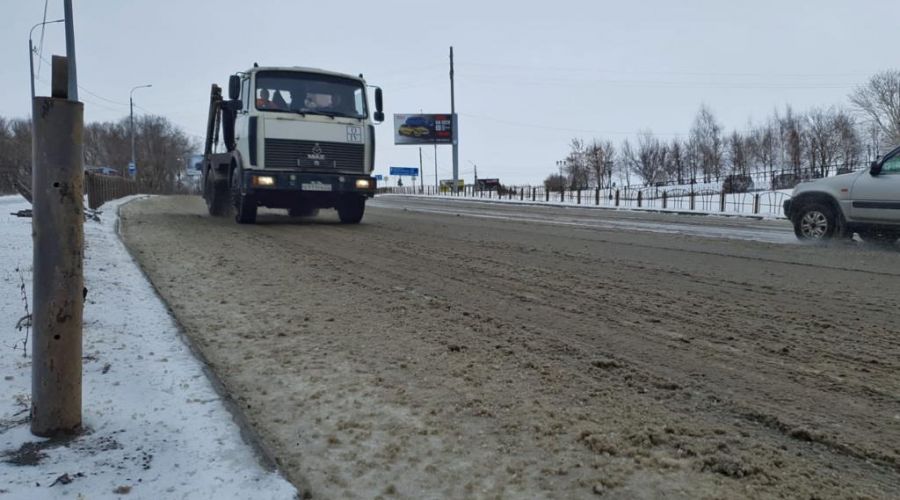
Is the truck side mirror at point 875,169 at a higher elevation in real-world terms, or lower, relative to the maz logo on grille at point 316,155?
lower

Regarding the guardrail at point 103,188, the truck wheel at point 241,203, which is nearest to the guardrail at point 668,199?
the truck wheel at point 241,203

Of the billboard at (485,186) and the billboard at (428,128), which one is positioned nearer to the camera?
the billboard at (485,186)

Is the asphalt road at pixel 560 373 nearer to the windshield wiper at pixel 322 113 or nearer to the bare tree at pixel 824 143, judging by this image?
the windshield wiper at pixel 322 113

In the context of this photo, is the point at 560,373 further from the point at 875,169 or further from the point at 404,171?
the point at 404,171

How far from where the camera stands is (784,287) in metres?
5.95

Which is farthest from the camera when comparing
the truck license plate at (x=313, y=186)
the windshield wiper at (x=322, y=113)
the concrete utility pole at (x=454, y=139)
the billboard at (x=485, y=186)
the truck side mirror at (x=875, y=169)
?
the billboard at (x=485, y=186)

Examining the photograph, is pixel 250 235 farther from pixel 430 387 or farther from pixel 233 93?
pixel 430 387

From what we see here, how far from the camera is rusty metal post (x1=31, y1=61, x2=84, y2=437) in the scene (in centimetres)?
243

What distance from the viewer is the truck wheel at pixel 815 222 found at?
413 inches

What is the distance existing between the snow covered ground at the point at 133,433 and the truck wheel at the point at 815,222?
33.1 ft

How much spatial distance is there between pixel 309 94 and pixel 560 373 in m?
10.7

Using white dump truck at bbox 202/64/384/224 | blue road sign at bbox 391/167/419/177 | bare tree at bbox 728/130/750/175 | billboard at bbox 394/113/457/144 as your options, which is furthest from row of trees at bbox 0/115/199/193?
white dump truck at bbox 202/64/384/224

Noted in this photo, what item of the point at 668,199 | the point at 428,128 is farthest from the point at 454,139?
the point at 668,199

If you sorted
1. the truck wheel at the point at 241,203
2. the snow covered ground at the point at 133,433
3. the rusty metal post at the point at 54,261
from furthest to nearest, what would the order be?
the truck wheel at the point at 241,203
the rusty metal post at the point at 54,261
the snow covered ground at the point at 133,433
